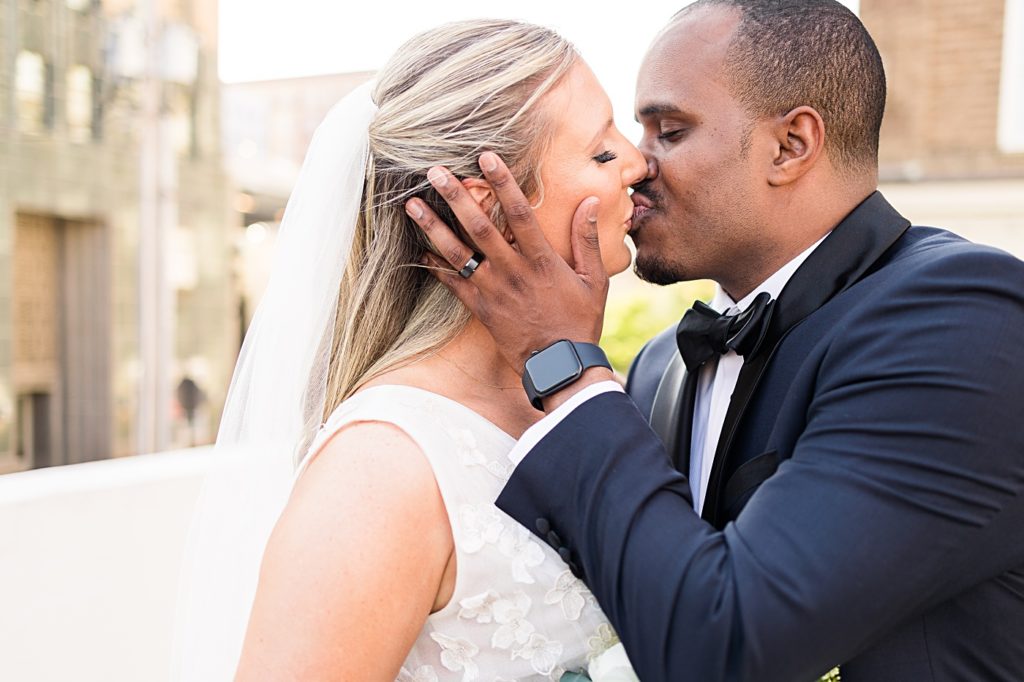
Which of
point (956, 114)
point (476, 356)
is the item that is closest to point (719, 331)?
point (476, 356)

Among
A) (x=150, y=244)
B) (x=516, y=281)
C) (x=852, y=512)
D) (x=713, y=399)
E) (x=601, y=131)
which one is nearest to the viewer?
(x=852, y=512)

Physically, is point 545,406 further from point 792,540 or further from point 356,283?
point 356,283

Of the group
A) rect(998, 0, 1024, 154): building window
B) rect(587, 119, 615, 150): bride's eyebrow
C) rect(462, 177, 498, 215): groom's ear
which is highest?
rect(998, 0, 1024, 154): building window

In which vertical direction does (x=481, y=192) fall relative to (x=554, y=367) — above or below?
above

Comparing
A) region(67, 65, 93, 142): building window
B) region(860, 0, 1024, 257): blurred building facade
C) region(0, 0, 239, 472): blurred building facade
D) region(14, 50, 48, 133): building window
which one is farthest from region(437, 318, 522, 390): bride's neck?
region(860, 0, 1024, 257): blurred building facade

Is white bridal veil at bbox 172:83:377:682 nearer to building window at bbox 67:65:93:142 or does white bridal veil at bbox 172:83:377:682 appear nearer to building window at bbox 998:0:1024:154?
building window at bbox 67:65:93:142

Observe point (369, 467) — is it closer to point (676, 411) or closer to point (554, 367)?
point (554, 367)

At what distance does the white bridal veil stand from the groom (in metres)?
0.31

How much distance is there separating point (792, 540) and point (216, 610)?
1249 millimetres

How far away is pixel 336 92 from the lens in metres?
7.35

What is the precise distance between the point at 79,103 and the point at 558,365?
5.08 meters

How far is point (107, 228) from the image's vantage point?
5.97m

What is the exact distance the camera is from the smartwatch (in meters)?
1.52

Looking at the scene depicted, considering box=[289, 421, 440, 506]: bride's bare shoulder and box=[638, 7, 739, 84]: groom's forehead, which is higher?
box=[638, 7, 739, 84]: groom's forehead
